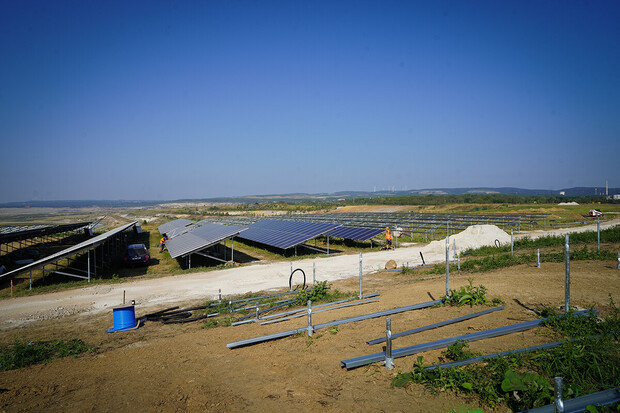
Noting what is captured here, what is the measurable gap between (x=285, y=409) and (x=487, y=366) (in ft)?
10.3

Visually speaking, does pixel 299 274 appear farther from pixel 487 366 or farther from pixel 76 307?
pixel 487 366

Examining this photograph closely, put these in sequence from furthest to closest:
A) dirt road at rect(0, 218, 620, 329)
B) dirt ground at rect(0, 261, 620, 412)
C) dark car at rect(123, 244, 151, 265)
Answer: dark car at rect(123, 244, 151, 265) → dirt road at rect(0, 218, 620, 329) → dirt ground at rect(0, 261, 620, 412)

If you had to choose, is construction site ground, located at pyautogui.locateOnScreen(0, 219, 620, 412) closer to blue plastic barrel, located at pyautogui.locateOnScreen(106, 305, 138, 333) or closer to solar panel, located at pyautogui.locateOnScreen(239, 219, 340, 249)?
blue plastic barrel, located at pyautogui.locateOnScreen(106, 305, 138, 333)

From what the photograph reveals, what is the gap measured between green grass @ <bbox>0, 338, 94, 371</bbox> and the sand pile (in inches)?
848

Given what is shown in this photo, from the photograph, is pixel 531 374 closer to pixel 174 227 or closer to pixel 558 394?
pixel 558 394

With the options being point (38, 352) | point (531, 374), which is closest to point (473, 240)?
point (531, 374)

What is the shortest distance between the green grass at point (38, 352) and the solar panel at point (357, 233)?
20769 mm

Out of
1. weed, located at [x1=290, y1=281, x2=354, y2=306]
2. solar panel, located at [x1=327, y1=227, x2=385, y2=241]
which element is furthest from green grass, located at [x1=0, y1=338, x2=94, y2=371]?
solar panel, located at [x1=327, y1=227, x2=385, y2=241]

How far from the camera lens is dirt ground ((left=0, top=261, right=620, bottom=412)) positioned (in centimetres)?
516

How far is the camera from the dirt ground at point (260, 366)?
5.16m

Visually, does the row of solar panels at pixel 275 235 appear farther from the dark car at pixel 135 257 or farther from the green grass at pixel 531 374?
the green grass at pixel 531 374

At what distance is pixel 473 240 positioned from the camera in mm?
26000

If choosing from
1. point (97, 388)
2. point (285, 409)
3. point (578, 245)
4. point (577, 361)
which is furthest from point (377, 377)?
point (578, 245)

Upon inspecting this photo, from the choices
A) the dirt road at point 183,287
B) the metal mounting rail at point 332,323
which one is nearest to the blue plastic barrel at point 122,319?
the dirt road at point 183,287
